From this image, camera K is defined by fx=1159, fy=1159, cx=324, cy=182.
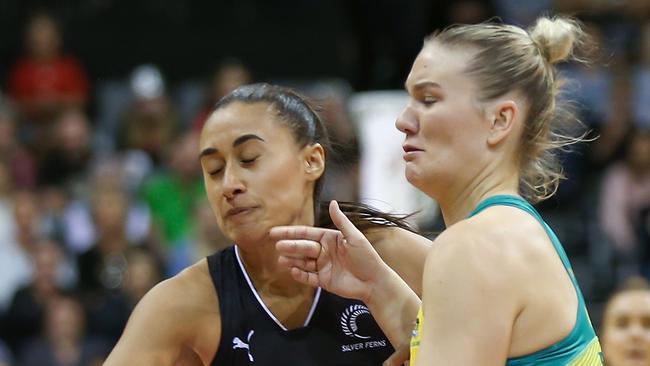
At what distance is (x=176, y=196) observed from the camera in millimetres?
8367

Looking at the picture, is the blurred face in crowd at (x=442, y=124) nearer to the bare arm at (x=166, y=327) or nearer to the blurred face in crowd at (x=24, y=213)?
the bare arm at (x=166, y=327)

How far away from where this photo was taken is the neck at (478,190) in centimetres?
254

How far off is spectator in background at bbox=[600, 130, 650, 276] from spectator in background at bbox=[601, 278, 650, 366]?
324cm

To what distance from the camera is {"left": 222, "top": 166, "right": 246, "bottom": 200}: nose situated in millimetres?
3145

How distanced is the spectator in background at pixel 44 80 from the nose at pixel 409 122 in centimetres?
688

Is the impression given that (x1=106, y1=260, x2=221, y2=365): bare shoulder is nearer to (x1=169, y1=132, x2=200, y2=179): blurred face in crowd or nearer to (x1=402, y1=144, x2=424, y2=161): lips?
(x1=402, y1=144, x2=424, y2=161): lips

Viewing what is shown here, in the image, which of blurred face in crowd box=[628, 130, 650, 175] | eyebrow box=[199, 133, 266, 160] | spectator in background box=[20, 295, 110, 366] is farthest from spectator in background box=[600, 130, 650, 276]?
eyebrow box=[199, 133, 266, 160]

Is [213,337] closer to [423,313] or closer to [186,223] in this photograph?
[423,313]

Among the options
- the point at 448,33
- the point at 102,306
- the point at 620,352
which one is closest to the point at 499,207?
the point at 448,33

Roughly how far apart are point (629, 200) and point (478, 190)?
579 centimetres

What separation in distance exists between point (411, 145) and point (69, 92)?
23.1ft

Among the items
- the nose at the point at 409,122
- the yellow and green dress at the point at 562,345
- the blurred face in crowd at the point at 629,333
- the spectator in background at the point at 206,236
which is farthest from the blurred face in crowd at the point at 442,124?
the spectator in background at the point at 206,236

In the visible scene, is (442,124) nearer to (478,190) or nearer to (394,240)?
(478,190)

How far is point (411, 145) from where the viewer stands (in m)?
2.58
